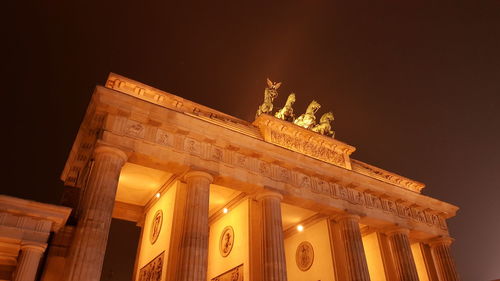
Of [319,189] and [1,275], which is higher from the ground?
[319,189]

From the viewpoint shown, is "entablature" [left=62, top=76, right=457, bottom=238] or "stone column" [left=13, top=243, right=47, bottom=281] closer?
"stone column" [left=13, top=243, right=47, bottom=281]

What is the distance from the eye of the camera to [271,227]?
15992 mm

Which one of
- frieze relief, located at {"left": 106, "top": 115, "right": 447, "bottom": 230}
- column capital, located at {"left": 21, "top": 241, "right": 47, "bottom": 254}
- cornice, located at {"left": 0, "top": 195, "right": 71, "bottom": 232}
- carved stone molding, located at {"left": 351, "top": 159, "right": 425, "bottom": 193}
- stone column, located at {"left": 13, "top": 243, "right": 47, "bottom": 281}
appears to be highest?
carved stone molding, located at {"left": 351, "top": 159, "right": 425, "bottom": 193}

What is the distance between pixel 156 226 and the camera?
17469mm

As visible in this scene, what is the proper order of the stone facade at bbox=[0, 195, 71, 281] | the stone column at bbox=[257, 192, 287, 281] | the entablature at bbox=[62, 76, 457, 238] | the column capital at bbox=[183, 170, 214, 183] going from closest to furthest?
the stone facade at bbox=[0, 195, 71, 281], the entablature at bbox=[62, 76, 457, 238], the stone column at bbox=[257, 192, 287, 281], the column capital at bbox=[183, 170, 214, 183]

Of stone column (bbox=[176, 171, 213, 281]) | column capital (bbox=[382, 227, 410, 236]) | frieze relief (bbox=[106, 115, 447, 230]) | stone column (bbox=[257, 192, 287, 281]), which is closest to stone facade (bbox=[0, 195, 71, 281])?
stone column (bbox=[176, 171, 213, 281])

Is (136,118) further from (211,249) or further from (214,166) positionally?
(211,249)

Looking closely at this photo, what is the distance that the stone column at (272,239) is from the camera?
14984 millimetres

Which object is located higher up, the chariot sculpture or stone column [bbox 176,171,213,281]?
the chariot sculpture

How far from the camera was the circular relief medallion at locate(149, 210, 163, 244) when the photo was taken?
1700 cm

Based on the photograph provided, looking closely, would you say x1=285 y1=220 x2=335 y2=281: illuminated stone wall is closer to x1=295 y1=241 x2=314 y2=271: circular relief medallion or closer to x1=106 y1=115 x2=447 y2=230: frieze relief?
x1=295 y1=241 x2=314 y2=271: circular relief medallion

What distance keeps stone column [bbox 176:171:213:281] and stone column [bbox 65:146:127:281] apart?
8.88 ft

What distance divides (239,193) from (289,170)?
2.65m

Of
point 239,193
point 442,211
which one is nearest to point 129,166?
point 239,193
